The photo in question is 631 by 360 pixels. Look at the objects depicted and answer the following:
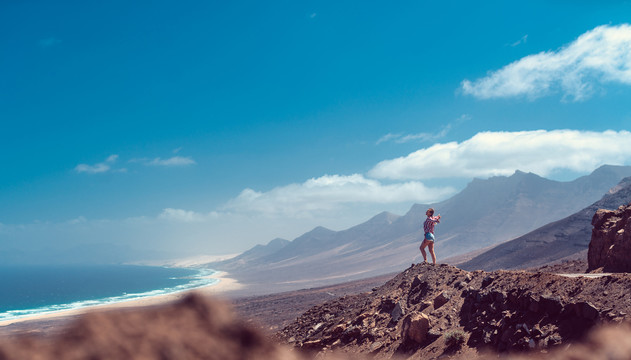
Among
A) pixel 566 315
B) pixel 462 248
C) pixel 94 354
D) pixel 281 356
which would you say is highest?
pixel 94 354

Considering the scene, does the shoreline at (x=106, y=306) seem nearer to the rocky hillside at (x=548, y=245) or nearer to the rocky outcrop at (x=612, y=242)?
the rocky outcrop at (x=612, y=242)

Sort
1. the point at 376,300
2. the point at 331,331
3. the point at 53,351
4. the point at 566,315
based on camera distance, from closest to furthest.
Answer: the point at 53,351, the point at 566,315, the point at 331,331, the point at 376,300

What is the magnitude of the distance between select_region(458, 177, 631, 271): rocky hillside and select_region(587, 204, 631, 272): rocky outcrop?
1749 inches

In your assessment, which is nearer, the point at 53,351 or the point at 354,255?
the point at 53,351

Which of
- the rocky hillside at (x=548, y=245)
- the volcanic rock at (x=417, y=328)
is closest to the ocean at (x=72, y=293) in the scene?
the rocky hillside at (x=548, y=245)

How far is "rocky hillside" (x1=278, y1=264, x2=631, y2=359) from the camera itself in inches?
297

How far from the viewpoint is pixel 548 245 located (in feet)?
197

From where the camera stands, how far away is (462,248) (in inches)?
5699

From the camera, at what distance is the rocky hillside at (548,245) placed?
55.7 m

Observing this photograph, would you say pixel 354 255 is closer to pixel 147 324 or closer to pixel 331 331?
pixel 331 331

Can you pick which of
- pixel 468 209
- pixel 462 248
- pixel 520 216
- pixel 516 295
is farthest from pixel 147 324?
pixel 468 209

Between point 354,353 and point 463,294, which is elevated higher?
point 463,294

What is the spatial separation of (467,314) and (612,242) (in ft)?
16.1

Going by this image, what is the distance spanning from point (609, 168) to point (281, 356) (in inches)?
8543
